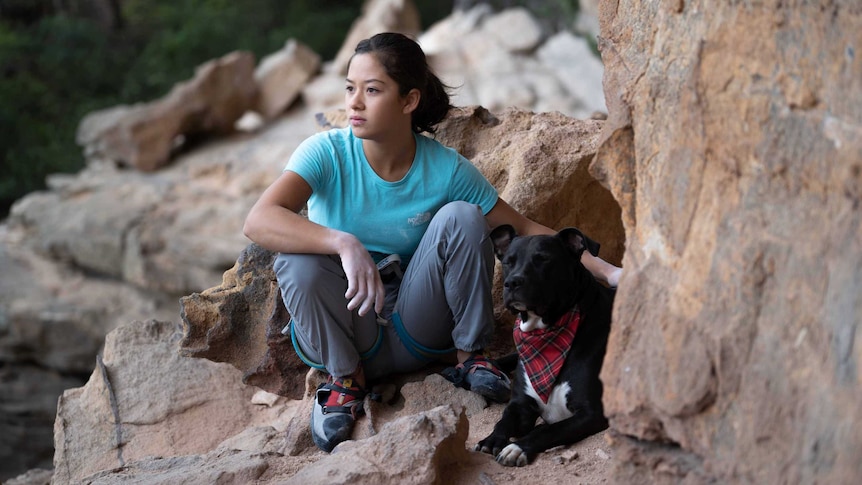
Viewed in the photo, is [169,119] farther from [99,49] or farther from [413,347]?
[413,347]

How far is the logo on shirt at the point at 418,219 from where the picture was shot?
343cm

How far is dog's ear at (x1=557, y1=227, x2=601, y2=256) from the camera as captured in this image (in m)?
3.13

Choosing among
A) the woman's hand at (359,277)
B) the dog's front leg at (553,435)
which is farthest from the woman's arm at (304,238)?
the dog's front leg at (553,435)

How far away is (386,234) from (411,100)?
493 millimetres

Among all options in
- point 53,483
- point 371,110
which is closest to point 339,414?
point 371,110

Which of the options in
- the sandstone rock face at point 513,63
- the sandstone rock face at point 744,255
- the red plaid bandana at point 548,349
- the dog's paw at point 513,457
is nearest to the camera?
the sandstone rock face at point 744,255

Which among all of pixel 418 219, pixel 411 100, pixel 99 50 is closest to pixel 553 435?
pixel 418 219

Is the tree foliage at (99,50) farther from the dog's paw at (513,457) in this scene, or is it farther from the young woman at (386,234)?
the dog's paw at (513,457)

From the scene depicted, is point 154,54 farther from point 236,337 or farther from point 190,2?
point 236,337

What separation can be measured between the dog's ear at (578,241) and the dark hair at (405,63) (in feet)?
2.43

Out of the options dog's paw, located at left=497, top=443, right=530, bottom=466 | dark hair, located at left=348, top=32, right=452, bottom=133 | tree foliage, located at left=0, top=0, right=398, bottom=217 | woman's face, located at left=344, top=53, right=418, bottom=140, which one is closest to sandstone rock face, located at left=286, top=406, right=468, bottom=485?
dog's paw, located at left=497, top=443, right=530, bottom=466

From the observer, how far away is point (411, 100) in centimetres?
340

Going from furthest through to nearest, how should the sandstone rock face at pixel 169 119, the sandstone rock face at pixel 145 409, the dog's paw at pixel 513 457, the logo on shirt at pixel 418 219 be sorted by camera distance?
the sandstone rock face at pixel 169 119 < the sandstone rock face at pixel 145 409 < the logo on shirt at pixel 418 219 < the dog's paw at pixel 513 457

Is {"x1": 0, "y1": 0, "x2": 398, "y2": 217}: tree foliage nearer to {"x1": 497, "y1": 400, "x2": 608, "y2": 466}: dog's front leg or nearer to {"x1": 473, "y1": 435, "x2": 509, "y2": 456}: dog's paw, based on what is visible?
{"x1": 473, "y1": 435, "x2": 509, "y2": 456}: dog's paw
